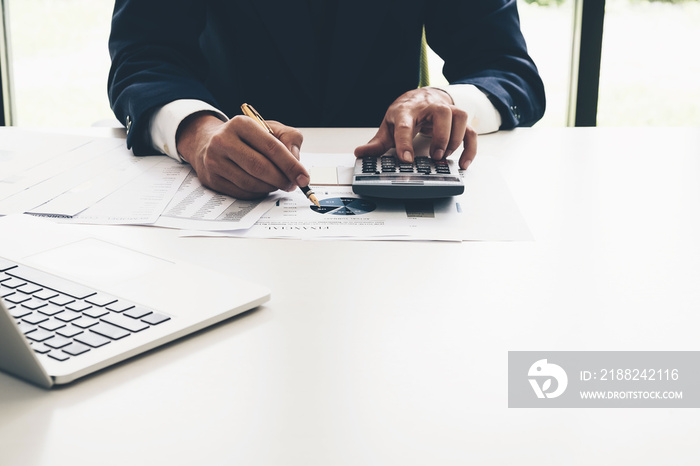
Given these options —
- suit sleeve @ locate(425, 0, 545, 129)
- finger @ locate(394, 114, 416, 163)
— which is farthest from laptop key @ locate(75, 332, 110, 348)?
suit sleeve @ locate(425, 0, 545, 129)

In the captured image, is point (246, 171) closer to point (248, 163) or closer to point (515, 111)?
point (248, 163)

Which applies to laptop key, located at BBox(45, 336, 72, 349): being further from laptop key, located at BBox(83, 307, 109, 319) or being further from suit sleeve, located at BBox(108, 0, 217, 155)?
suit sleeve, located at BBox(108, 0, 217, 155)

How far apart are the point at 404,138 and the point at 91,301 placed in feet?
1.61

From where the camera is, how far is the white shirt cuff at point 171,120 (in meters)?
0.94

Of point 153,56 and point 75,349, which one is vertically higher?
point 153,56

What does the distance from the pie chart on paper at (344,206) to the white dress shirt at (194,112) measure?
27cm

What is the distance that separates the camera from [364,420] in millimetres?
365


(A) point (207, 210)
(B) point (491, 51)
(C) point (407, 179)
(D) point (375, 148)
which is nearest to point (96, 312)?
(A) point (207, 210)

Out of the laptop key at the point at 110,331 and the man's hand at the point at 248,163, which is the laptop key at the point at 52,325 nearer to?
the laptop key at the point at 110,331

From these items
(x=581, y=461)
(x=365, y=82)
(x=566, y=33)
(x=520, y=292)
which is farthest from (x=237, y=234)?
(x=566, y=33)

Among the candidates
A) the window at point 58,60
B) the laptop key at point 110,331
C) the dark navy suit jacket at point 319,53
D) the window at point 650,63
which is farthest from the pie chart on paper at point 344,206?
the window at point 58,60

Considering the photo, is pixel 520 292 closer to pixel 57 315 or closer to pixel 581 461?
pixel 581 461

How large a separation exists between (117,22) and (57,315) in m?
0.85

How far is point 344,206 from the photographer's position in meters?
0.75
